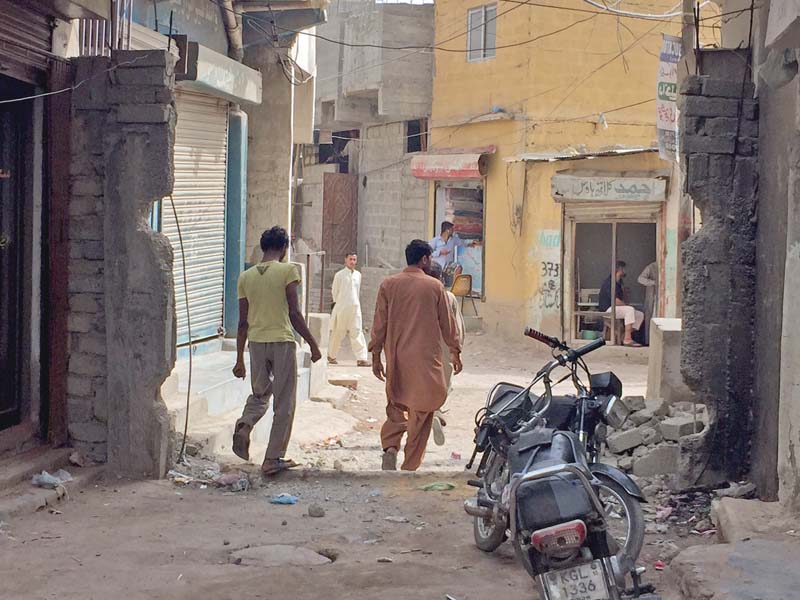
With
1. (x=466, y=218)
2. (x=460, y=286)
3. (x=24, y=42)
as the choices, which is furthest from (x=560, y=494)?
(x=466, y=218)

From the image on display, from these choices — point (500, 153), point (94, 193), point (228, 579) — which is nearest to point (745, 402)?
point (228, 579)

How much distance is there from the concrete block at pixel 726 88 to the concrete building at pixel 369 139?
16.5 m

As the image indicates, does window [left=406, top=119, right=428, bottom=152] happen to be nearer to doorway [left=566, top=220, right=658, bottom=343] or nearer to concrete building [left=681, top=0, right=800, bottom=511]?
doorway [left=566, top=220, right=658, bottom=343]

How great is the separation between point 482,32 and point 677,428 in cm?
1514

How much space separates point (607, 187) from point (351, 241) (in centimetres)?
863

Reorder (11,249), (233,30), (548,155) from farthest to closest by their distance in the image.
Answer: (548,155), (233,30), (11,249)

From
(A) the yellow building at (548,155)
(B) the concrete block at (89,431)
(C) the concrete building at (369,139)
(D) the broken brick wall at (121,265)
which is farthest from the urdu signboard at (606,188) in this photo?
(B) the concrete block at (89,431)

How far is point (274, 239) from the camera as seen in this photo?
25.9 ft

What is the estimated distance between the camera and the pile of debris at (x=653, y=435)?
7.95 m

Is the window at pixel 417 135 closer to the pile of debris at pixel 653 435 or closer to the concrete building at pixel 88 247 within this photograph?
the pile of debris at pixel 653 435

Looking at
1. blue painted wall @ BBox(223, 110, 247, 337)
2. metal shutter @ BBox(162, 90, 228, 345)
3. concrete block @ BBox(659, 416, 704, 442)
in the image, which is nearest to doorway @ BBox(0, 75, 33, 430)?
metal shutter @ BBox(162, 90, 228, 345)

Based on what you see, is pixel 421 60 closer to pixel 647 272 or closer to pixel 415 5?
pixel 415 5

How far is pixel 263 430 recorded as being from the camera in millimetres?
10375

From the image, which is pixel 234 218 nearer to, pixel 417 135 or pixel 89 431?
pixel 89 431
